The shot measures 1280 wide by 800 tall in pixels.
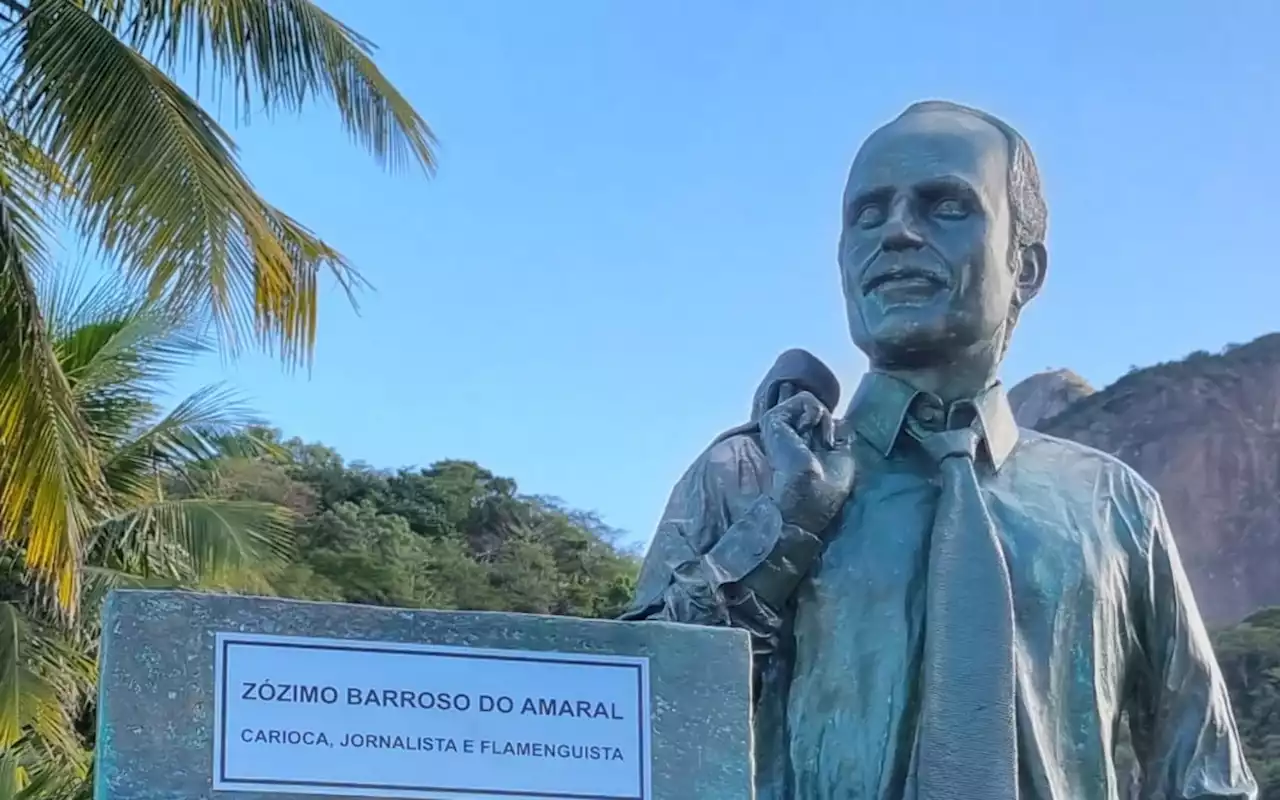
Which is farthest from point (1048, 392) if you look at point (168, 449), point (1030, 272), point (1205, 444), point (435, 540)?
point (1030, 272)

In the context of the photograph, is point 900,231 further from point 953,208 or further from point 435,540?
point 435,540

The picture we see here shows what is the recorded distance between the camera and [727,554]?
348 centimetres

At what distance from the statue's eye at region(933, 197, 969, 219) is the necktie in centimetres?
48

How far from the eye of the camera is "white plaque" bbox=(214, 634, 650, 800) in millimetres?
2666

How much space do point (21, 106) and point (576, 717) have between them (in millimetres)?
8168

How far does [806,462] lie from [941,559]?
0.27m

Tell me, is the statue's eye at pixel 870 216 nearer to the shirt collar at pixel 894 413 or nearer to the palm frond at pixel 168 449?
the shirt collar at pixel 894 413

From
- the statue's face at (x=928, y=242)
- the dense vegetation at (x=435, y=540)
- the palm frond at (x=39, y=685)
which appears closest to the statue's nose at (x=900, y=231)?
the statue's face at (x=928, y=242)

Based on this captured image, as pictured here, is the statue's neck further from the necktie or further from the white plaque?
the white plaque

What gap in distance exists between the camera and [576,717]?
2.75 m

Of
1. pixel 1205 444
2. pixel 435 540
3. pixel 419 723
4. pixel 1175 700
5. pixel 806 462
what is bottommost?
pixel 419 723

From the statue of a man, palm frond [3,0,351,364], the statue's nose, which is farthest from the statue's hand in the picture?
palm frond [3,0,351,364]

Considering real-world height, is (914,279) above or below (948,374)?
Answer: above

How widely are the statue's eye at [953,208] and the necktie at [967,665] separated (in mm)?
478
